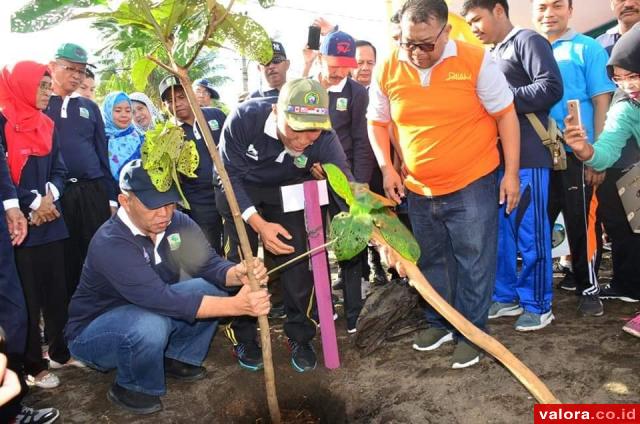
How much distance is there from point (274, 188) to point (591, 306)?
2.19m

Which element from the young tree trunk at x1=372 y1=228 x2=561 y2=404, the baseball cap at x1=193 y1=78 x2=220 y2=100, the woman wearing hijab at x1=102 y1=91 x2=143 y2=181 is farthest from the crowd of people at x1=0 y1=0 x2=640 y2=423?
the baseball cap at x1=193 y1=78 x2=220 y2=100

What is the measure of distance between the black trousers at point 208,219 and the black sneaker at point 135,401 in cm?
142

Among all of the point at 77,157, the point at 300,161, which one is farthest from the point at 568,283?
the point at 77,157

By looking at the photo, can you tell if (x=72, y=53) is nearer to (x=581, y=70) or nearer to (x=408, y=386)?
(x=408, y=386)

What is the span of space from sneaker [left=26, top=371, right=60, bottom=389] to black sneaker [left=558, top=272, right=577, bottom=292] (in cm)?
356

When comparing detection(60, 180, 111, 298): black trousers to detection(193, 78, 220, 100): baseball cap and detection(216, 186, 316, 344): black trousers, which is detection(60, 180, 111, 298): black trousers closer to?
detection(216, 186, 316, 344): black trousers

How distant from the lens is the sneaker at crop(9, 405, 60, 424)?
7.75 ft

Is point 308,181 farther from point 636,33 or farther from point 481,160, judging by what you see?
point 636,33

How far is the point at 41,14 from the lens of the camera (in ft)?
4.64

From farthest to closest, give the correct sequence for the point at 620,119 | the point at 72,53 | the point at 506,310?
the point at 72,53, the point at 506,310, the point at 620,119

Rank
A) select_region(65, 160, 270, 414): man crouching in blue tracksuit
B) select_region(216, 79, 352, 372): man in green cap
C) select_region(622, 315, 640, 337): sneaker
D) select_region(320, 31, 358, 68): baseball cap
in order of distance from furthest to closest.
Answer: select_region(320, 31, 358, 68): baseball cap < select_region(622, 315, 640, 337): sneaker < select_region(216, 79, 352, 372): man in green cap < select_region(65, 160, 270, 414): man crouching in blue tracksuit

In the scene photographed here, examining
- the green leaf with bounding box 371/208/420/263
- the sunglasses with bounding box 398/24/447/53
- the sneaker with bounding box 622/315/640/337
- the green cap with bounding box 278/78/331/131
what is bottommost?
the sneaker with bounding box 622/315/640/337

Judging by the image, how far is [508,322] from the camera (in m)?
3.13

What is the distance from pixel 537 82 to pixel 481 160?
0.54 meters
